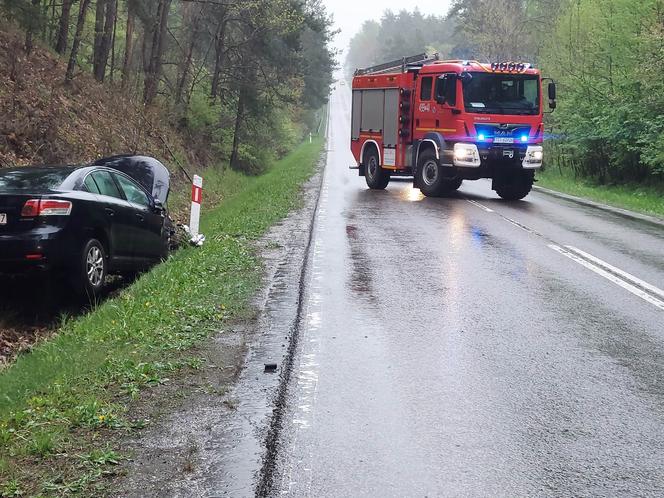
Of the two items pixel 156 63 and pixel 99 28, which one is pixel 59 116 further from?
pixel 156 63

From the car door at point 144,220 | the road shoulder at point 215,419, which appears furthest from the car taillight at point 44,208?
the road shoulder at point 215,419

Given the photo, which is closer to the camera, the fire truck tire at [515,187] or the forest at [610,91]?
the fire truck tire at [515,187]

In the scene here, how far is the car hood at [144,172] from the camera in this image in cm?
1306

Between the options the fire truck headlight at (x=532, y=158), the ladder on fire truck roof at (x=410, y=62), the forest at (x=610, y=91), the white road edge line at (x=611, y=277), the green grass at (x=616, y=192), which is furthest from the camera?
the forest at (x=610, y=91)

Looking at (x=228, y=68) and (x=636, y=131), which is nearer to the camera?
(x=636, y=131)

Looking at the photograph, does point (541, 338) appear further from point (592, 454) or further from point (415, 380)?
point (592, 454)

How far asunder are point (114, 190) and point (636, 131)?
1821 cm

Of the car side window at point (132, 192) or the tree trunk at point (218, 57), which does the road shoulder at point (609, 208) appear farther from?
the tree trunk at point (218, 57)

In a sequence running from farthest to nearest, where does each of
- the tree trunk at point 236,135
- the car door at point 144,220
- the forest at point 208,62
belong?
1. the tree trunk at point 236,135
2. the forest at point 208,62
3. the car door at point 144,220

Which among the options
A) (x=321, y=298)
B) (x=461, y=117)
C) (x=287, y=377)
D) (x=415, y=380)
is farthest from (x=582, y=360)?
(x=461, y=117)

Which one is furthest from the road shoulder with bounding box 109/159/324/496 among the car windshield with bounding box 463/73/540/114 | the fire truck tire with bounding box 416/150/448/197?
the fire truck tire with bounding box 416/150/448/197

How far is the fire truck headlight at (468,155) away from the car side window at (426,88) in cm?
183

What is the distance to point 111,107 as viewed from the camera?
2412 centimetres

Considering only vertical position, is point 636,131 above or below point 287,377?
above
